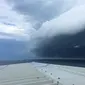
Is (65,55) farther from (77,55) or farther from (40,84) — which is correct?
(40,84)

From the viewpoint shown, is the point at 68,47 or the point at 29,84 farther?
the point at 68,47

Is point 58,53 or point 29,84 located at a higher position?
point 58,53

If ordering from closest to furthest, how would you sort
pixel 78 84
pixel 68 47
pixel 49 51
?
pixel 78 84 → pixel 68 47 → pixel 49 51

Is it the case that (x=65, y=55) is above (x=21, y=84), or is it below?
above

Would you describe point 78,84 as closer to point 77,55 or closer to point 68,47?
point 77,55

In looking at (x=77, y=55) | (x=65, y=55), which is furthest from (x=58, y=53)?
(x=77, y=55)

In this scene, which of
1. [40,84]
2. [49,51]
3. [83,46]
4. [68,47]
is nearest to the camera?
[40,84]

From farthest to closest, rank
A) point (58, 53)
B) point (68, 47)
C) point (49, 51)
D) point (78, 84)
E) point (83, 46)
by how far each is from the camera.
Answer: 1. point (49, 51)
2. point (58, 53)
3. point (68, 47)
4. point (83, 46)
5. point (78, 84)

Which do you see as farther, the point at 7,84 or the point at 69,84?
the point at 7,84

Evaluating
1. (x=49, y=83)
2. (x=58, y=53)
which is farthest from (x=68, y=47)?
(x=49, y=83)
